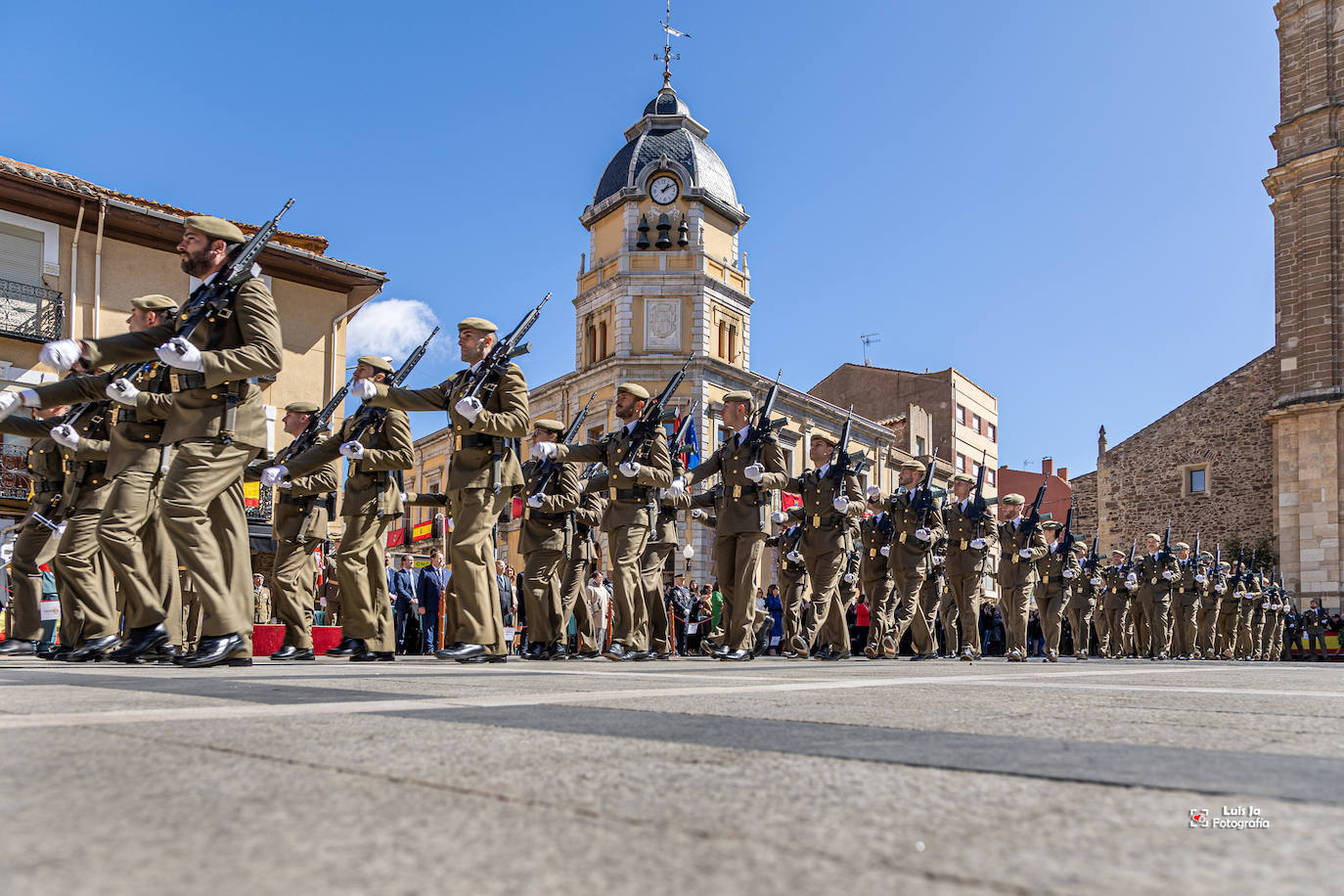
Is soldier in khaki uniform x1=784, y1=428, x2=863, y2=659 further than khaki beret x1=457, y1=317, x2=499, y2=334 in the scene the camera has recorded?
Yes

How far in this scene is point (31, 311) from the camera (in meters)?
22.0

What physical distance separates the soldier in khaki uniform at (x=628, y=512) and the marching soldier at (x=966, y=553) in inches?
207

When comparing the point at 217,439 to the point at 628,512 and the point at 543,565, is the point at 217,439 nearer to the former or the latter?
the point at 628,512

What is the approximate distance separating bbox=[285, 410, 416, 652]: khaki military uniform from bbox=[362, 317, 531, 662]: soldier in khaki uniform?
4.71 ft

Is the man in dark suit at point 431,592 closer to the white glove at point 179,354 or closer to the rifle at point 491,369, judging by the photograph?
the rifle at point 491,369

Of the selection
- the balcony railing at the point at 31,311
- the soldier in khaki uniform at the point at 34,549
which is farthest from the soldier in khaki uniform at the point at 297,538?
the balcony railing at the point at 31,311

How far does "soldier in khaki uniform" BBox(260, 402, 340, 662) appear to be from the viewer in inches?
357

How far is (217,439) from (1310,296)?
41362 mm

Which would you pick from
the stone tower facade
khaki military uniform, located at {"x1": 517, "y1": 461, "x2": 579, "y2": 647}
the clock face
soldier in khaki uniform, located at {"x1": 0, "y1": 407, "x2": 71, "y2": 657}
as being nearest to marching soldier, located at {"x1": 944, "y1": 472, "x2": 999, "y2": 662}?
khaki military uniform, located at {"x1": 517, "y1": 461, "x2": 579, "y2": 647}

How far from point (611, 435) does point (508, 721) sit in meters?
7.51

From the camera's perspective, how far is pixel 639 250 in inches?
1784

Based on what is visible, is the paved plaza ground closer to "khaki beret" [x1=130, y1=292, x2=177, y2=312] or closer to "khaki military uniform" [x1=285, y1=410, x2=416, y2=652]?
"khaki beret" [x1=130, y1=292, x2=177, y2=312]

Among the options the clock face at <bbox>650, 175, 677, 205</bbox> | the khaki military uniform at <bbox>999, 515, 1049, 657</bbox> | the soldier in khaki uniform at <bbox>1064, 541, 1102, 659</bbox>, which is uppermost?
the clock face at <bbox>650, 175, 677, 205</bbox>

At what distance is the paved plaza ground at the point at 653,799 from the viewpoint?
1.25 meters
